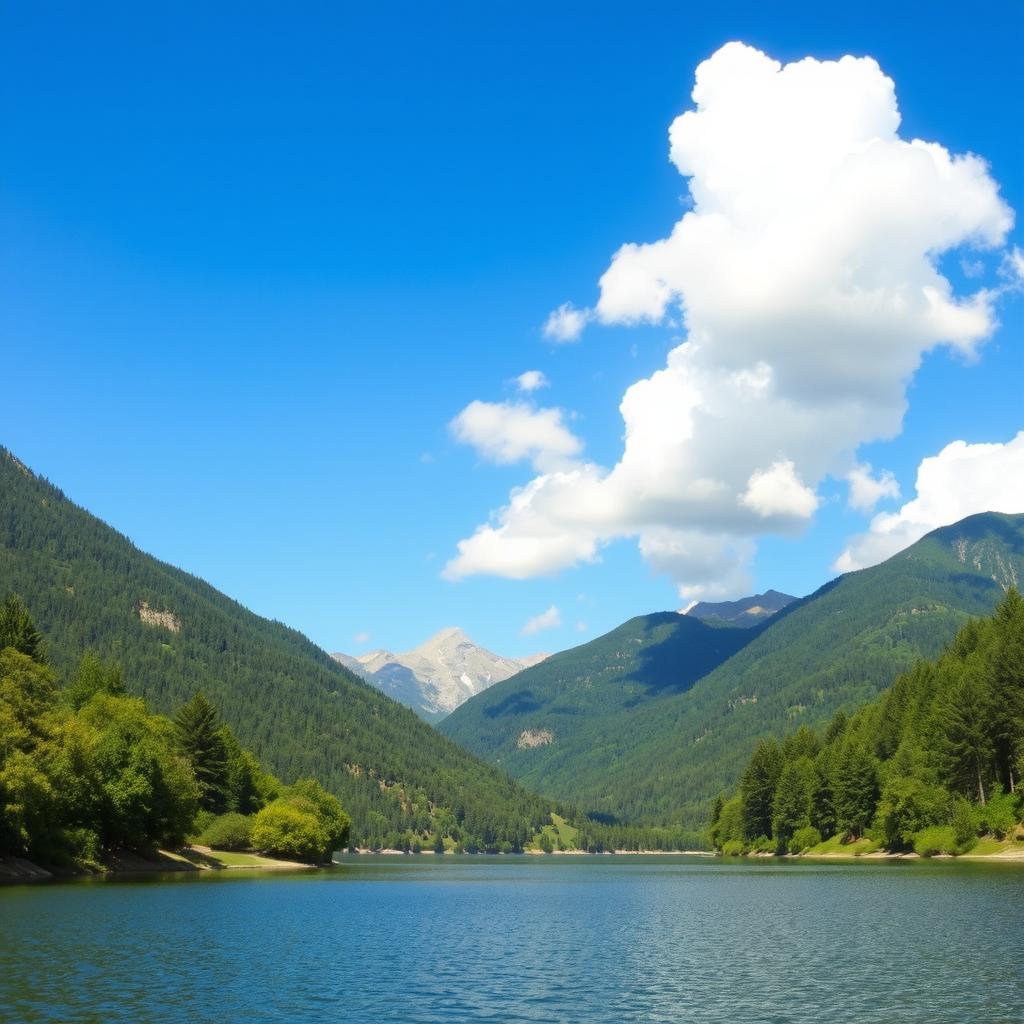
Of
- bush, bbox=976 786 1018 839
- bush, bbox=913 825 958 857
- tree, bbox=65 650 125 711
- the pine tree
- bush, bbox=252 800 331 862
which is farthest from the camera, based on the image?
bush, bbox=252 800 331 862

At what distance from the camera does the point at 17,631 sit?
125 meters

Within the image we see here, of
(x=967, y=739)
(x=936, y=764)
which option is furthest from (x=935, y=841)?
(x=967, y=739)

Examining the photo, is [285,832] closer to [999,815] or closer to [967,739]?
[967,739]

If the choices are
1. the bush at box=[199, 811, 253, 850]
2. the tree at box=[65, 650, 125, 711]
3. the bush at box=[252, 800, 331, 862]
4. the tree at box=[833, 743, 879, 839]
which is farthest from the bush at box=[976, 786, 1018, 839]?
the tree at box=[65, 650, 125, 711]

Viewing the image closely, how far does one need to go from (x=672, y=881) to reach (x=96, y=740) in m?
79.1

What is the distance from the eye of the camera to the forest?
452ft

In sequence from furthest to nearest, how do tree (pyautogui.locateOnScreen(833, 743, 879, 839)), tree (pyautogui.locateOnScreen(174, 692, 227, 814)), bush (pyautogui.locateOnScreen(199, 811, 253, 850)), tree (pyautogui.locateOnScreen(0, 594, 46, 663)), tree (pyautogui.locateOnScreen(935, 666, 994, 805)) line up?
tree (pyautogui.locateOnScreen(833, 743, 879, 839)), tree (pyautogui.locateOnScreen(174, 692, 227, 814)), bush (pyautogui.locateOnScreen(199, 811, 253, 850)), tree (pyautogui.locateOnScreen(935, 666, 994, 805)), tree (pyautogui.locateOnScreen(0, 594, 46, 663))

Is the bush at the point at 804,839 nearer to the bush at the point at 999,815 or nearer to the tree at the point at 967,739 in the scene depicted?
the tree at the point at 967,739

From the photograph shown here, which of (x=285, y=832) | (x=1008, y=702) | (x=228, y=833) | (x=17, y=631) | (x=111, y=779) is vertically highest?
(x=17, y=631)

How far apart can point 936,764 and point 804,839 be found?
4536 centimetres

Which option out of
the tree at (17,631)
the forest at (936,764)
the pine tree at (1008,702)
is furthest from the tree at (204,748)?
the pine tree at (1008,702)

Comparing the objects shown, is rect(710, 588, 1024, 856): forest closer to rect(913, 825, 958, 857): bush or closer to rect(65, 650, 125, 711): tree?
rect(913, 825, 958, 857): bush

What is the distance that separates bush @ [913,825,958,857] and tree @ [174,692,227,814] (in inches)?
4141

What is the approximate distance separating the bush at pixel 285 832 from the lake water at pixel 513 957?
62539 millimetres
